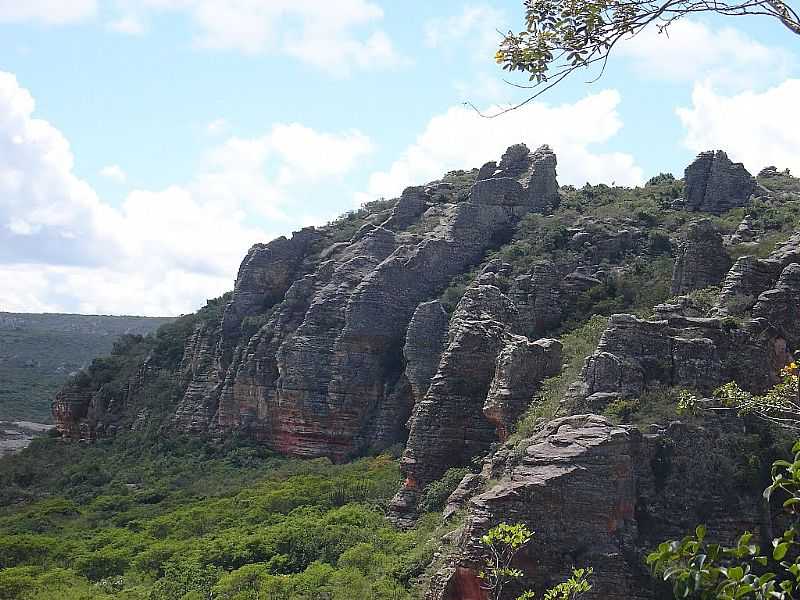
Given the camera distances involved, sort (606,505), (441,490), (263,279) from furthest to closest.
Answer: (263,279) < (441,490) < (606,505)

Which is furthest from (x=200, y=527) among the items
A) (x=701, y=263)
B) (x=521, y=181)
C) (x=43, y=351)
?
(x=43, y=351)

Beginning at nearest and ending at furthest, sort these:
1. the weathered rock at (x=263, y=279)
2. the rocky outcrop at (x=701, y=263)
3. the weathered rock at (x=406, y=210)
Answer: the rocky outcrop at (x=701, y=263) < the weathered rock at (x=406, y=210) < the weathered rock at (x=263, y=279)

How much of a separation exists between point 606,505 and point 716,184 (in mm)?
26194

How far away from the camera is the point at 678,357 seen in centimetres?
1861

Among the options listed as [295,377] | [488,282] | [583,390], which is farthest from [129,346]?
[583,390]

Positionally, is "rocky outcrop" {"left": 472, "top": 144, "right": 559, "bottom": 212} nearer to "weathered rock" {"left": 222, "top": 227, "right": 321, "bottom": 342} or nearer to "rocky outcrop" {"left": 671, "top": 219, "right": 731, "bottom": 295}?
"weathered rock" {"left": 222, "top": 227, "right": 321, "bottom": 342}

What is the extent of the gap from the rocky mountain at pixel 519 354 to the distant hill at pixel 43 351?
A: 3206 cm

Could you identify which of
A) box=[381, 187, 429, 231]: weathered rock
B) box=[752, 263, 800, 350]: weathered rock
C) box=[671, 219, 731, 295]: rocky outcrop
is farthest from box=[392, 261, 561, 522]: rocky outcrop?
box=[381, 187, 429, 231]: weathered rock

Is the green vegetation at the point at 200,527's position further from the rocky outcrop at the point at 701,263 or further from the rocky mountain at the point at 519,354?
the rocky outcrop at the point at 701,263

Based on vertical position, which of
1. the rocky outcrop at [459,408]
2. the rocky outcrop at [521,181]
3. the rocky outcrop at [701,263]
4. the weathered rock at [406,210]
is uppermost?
the rocky outcrop at [521,181]

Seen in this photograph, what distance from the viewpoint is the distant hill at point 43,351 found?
273ft

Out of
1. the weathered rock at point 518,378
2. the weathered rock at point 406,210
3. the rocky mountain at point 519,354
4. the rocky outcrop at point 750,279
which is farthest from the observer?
the weathered rock at point 406,210

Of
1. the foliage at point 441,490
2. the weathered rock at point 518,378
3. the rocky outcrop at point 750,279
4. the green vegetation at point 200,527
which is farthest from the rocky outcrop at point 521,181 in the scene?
the rocky outcrop at point 750,279

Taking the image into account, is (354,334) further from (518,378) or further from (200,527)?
(518,378)
